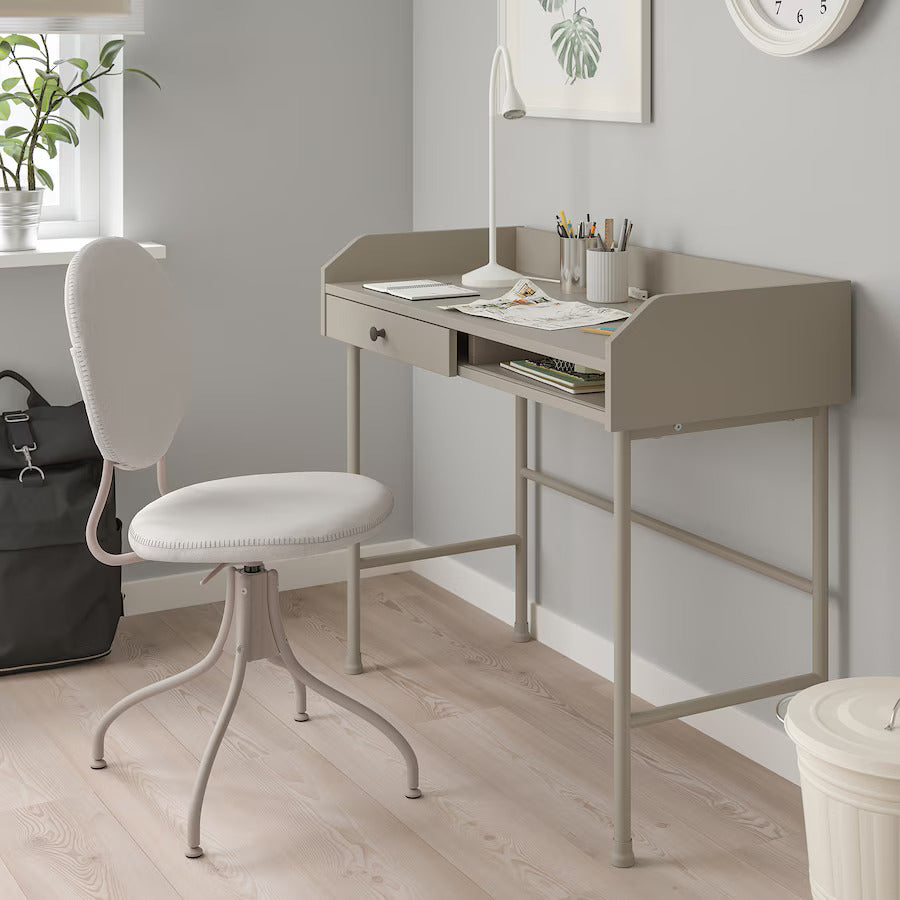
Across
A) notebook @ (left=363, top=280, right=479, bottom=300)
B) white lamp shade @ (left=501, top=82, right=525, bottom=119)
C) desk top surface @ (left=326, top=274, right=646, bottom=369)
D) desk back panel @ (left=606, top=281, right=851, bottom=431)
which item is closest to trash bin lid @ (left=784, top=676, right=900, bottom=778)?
desk back panel @ (left=606, top=281, right=851, bottom=431)

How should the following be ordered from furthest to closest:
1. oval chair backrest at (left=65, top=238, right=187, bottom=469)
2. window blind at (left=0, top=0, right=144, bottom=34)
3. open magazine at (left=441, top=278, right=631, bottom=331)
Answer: window blind at (left=0, top=0, right=144, bottom=34) < open magazine at (left=441, top=278, right=631, bottom=331) < oval chair backrest at (left=65, top=238, right=187, bottom=469)

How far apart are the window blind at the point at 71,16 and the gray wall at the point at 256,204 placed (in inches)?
5.0

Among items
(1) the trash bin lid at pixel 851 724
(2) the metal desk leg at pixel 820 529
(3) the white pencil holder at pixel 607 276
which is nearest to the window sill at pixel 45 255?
(3) the white pencil holder at pixel 607 276

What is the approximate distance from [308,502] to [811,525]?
2.95 feet

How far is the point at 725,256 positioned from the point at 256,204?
4.48 ft

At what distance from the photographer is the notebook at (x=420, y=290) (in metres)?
2.71

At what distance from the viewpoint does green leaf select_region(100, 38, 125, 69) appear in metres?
3.13

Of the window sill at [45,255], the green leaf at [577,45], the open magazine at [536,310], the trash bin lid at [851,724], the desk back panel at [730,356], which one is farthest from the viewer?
the window sill at [45,255]

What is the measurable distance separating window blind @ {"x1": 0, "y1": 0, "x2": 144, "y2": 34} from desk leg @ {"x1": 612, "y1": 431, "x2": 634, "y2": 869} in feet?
5.43

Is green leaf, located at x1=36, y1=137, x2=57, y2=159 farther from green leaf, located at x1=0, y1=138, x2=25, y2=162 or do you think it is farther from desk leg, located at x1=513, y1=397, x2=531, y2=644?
desk leg, located at x1=513, y1=397, x2=531, y2=644

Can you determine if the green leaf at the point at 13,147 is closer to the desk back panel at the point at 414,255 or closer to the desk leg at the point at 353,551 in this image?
the desk back panel at the point at 414,255

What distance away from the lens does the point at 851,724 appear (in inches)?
71.2

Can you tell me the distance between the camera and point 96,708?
285 cm

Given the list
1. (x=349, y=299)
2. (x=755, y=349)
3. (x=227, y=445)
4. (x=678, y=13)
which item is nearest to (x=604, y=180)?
(x=678, y=13)
